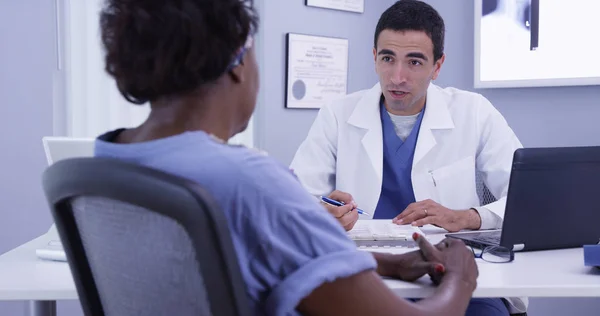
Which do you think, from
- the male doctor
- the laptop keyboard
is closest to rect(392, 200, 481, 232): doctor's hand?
the laptop keyboard

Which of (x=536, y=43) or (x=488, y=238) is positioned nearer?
(x=488, y=238)

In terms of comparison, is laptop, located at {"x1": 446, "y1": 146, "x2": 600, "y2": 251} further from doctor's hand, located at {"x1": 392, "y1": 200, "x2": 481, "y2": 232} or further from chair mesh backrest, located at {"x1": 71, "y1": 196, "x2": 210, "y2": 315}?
chair mesh backrest, located at {"x1": 71, "y1": 196, "x2": 210, "y2": 315}

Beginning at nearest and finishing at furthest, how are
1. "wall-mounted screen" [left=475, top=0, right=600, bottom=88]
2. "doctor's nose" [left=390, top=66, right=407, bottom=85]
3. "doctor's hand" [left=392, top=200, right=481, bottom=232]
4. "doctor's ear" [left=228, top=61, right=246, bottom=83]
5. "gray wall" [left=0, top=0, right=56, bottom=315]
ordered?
"doctor's ear" [left=228, top=61, right=246, bottom=83]
"doctor's hand" [left=392, top=200, right=481, bottom=232]
"doctor's nose" [left=390, top=66, right=407, bottom=85]
"gray wall" [left=0, top=0, right=56, bottom=315]
"wall-mounted screen" [left=475, top=0, right=600, bottom=88]

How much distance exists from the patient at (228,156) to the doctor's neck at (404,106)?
1.45 metres

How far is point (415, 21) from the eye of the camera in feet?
7.15

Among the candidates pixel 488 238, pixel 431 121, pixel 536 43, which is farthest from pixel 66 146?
pixel 536 43

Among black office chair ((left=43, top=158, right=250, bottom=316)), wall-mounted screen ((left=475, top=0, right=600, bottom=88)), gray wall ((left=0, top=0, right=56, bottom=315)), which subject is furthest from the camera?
wall-mounted screen ((left=475, top=0, right=600, bottom=88))

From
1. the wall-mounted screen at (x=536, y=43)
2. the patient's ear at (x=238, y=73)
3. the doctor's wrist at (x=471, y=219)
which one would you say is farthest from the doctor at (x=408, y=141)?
the patient's ear at (x=238, y=73)

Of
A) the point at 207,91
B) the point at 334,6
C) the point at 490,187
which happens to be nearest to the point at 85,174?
the point at 207,91

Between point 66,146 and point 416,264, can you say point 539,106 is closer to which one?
point 416,264

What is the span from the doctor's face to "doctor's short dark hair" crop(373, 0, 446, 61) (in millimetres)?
20

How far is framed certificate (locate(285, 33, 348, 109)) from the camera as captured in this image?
2898 mm

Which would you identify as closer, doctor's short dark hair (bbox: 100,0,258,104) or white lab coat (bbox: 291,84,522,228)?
doctor's short dark hair (bbox: 100,0,258,104)

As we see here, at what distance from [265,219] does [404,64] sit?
1.54 metres
